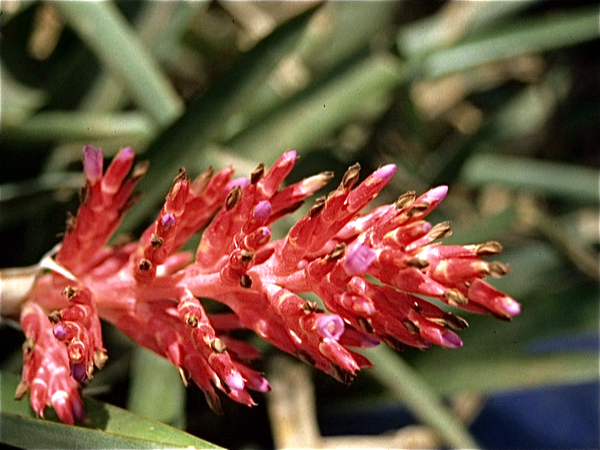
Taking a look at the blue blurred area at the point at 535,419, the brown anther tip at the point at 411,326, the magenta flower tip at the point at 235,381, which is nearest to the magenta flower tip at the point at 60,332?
the magenta flower tip at the point at 235,381

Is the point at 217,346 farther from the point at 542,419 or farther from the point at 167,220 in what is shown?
the point at 542,419

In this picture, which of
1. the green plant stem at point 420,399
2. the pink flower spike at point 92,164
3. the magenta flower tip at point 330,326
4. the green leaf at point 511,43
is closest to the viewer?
the magenta flower tip at point 330,326

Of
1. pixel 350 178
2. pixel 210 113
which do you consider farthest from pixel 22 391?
pixel 210 113

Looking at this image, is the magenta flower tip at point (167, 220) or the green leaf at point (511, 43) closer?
the magenta flower tip at point (167, 220)

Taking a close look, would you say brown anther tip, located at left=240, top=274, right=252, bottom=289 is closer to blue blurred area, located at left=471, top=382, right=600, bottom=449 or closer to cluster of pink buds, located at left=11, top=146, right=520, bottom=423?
cluster of pink buds, located at left=11, top=146, right=520, bottom=423

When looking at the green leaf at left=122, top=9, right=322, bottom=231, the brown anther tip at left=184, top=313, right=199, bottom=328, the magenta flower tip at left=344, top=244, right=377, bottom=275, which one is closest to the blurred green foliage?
the green leaf at left=122, top=9, right=322, bottom=231

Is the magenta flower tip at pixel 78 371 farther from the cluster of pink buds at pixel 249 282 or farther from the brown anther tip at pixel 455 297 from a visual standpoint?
the brown anther tip at pixel 455 297

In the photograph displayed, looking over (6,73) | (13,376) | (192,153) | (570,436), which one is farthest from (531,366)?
(6,73)

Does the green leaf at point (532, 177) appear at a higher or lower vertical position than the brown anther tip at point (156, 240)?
higher
